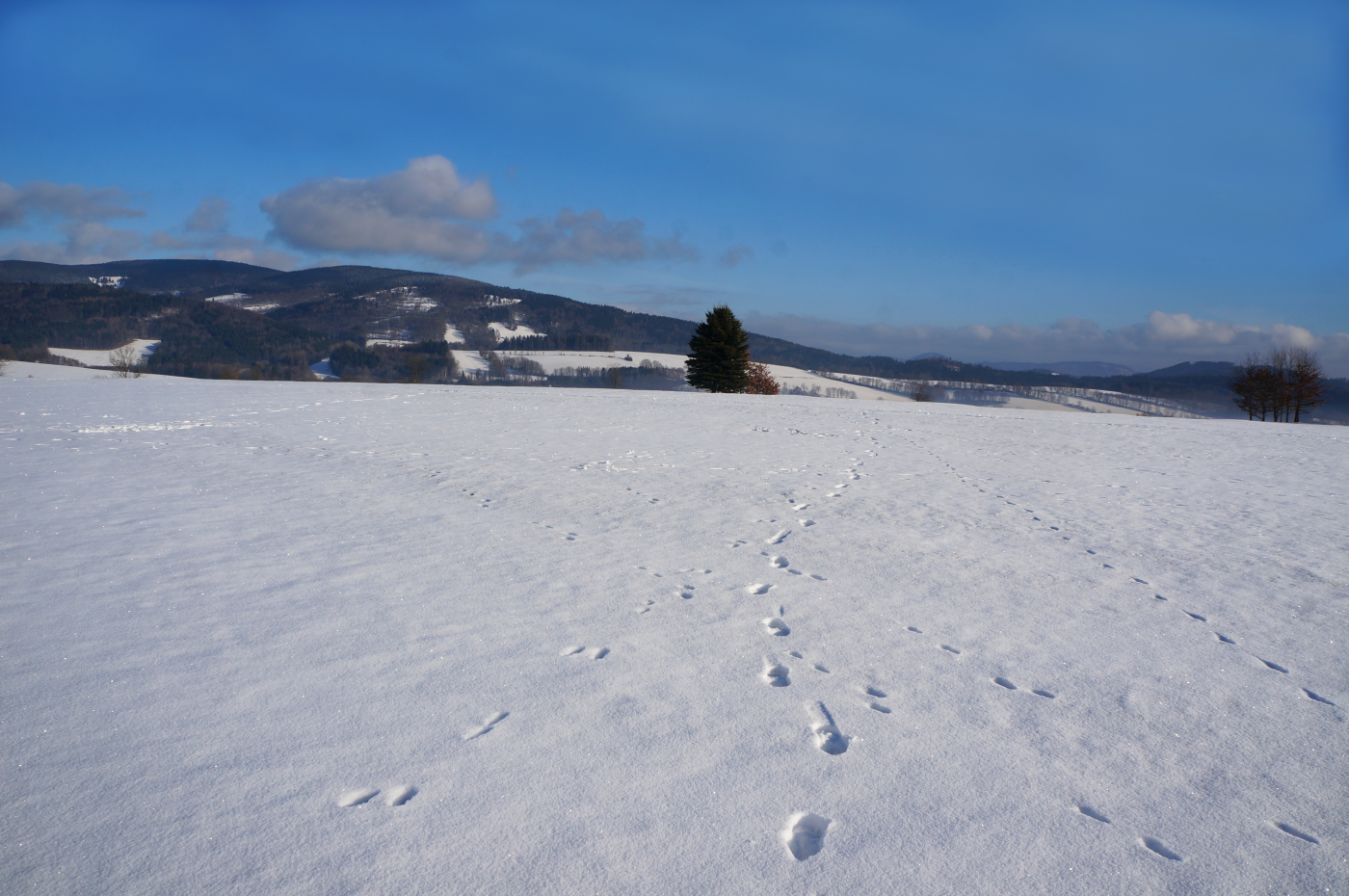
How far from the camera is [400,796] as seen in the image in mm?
3215

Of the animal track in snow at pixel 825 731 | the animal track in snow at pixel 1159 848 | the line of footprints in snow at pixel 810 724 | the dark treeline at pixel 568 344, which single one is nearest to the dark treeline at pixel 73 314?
the dark treeline at pixel 568 344

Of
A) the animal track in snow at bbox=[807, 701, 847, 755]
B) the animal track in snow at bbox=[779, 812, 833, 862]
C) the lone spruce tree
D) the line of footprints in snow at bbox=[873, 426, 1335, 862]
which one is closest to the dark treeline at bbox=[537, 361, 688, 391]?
the lone spruce tree

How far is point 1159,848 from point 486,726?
11.7 ft

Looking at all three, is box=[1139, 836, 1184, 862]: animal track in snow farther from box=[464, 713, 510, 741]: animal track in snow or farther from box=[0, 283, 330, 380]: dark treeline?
box=[0, 283, 330, 380]: dark treeline

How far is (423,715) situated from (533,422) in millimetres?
17307

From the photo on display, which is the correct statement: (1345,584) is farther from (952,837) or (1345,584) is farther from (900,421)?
(900,421)

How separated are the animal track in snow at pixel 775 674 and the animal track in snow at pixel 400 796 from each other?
92.5 inches

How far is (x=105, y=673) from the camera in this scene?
4.43m

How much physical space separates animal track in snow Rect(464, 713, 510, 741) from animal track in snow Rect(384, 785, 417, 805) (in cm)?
49

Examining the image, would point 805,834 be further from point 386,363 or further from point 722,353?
point 386,363

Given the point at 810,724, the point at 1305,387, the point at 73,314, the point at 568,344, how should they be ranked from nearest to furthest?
the point at 810,724 < the point at 1305,387 < the point at 73,314 < the point at 568,344

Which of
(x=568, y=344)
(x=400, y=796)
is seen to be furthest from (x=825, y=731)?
(x=568, y=344)

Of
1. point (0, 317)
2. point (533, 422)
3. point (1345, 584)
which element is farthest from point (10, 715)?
point (0, 317)

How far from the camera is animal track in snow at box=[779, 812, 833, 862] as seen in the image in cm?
294
